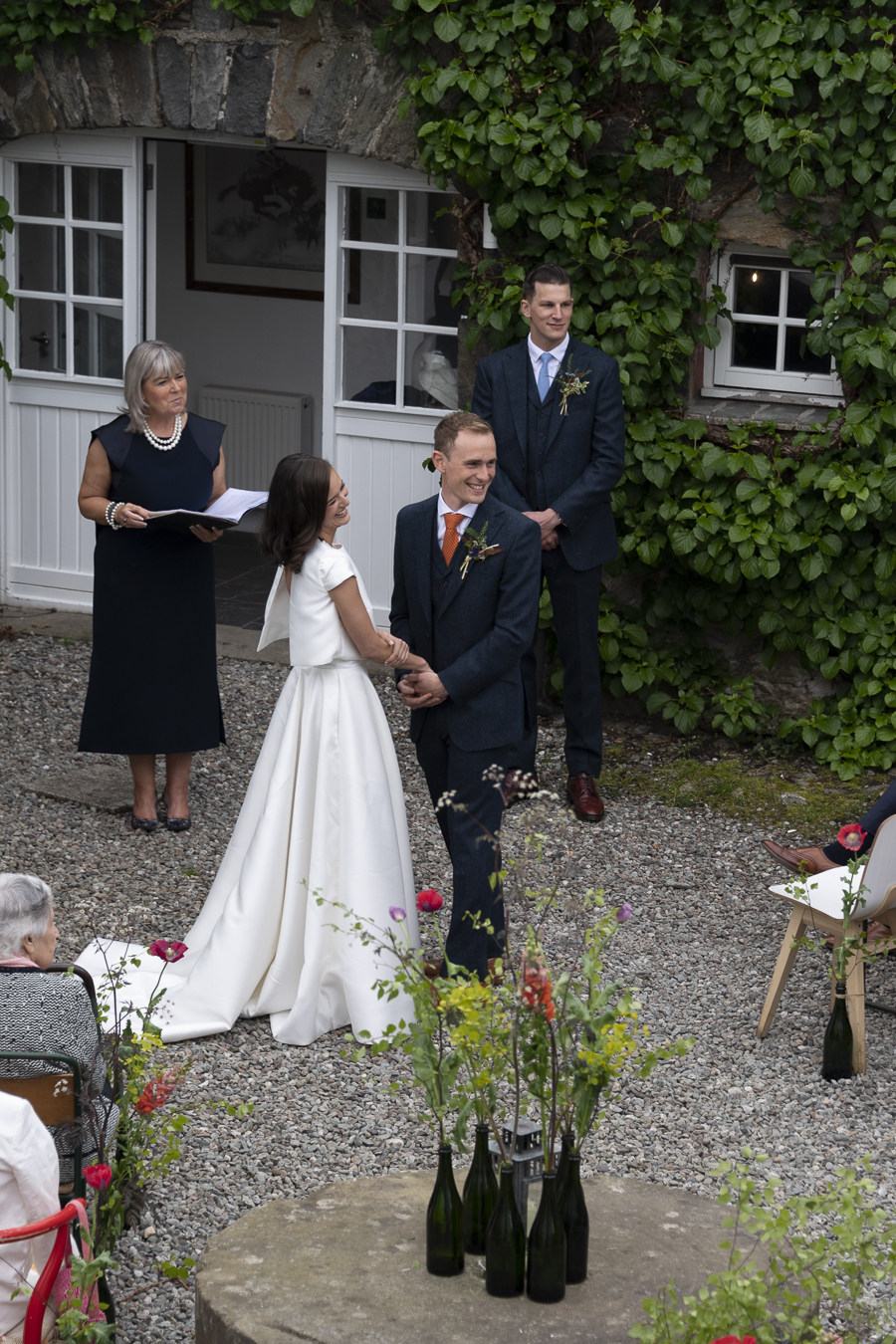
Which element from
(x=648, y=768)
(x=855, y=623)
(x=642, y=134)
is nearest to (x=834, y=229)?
(x=642, y=134)

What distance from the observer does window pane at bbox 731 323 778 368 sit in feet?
22.9

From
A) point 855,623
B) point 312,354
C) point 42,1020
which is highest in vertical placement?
point 312,354

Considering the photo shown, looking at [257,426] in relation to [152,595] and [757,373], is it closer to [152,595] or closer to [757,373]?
[757,373]

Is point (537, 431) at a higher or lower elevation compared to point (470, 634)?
higher

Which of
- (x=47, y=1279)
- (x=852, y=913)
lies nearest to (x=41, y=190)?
(x=852, y=913)

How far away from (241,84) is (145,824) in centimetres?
358

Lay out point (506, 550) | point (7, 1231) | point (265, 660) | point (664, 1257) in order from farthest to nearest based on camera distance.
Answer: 1. point (265, 660)
2. point (506, 550)
3. point (664, 1257)
4. point (7, 1231)

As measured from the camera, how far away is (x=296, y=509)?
426 cm

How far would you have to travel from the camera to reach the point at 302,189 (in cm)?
1060

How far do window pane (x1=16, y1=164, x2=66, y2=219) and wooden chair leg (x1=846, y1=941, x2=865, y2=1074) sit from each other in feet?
19.5

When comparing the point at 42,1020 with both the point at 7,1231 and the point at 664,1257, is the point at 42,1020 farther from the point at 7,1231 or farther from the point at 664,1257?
the point at 664,1257

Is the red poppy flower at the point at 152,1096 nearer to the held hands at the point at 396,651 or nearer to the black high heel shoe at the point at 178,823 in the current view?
the held hands at the point at 396,651

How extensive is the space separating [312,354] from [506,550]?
Result: 22.5 ft

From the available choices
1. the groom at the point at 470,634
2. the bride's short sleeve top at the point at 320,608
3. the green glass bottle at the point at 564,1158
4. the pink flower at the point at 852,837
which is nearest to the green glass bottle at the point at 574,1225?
the green glass bottle at the point at 564,1158
